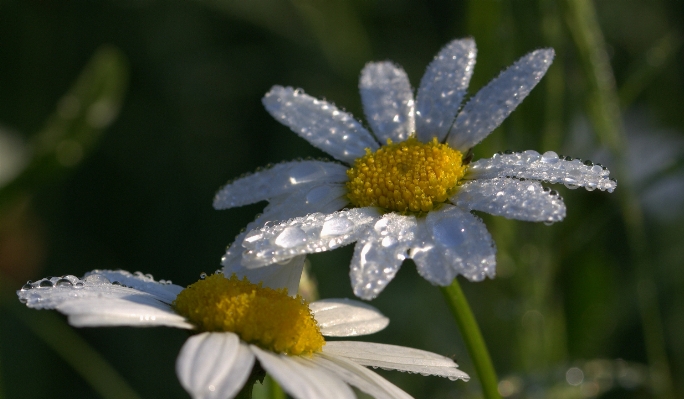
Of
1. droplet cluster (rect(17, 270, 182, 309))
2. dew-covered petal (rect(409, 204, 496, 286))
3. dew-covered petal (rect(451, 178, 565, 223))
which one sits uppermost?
dew-covered petal (rect(451, 178, 565, 223))

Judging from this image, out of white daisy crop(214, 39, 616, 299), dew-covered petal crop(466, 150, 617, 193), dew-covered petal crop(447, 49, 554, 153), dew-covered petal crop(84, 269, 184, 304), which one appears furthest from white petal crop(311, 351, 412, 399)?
dew-covered petal crop(447, 49, 554, 153)

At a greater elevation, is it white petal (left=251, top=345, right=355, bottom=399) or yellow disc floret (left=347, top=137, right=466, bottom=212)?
yellow disc floret (left=347, top=137, right=466, bottom=212)

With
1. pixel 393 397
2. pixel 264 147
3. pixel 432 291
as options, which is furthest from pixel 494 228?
pixel 264 147

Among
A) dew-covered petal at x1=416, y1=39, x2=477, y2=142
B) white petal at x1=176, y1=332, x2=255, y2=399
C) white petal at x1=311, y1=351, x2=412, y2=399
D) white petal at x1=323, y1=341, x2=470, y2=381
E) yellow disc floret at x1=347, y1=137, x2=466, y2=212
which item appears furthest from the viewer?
dew-covered petal at x1=416, y1=39, x2=477, y2=142

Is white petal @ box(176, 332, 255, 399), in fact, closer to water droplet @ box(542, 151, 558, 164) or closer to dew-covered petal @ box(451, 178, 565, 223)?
dew-covered petal @ box(451, 178, 565, 223)

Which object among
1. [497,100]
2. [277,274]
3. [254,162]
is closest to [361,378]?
[277,274]

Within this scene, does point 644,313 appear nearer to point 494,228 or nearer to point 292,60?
point 494,228
